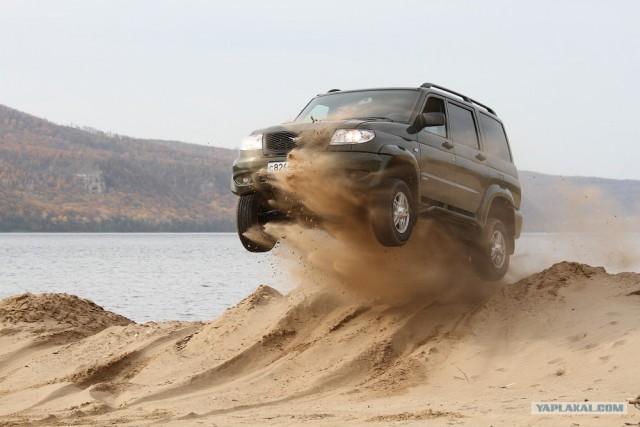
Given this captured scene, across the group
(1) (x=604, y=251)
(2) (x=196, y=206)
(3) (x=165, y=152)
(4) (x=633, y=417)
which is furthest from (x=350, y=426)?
(3) (x=165, y=152)

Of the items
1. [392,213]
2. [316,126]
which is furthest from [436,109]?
[392,213]

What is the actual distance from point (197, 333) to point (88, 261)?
50.3 metres

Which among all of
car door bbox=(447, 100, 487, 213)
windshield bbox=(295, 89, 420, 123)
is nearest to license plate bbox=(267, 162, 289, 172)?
windshield bbox=(295, 89, 420, 123)

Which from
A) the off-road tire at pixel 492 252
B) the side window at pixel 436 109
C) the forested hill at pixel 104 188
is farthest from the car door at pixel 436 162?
the forested hill at pixel 104 188

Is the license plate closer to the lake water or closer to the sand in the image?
the lake water

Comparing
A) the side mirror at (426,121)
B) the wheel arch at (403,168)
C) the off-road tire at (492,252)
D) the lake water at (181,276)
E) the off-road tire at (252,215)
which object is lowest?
the lake water at (181,276)

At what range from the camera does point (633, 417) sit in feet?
24.0

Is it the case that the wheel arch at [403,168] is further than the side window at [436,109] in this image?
No

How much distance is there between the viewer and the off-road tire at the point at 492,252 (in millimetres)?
11852

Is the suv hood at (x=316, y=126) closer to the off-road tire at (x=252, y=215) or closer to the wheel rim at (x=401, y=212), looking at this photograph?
the off-road tire at (x=252, y=215)

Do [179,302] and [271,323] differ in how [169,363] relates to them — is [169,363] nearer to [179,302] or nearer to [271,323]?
[271,323]

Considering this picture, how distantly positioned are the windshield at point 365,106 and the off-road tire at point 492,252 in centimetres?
224

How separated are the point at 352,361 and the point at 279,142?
102 inches

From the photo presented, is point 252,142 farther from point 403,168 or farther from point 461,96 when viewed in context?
point 461,96
